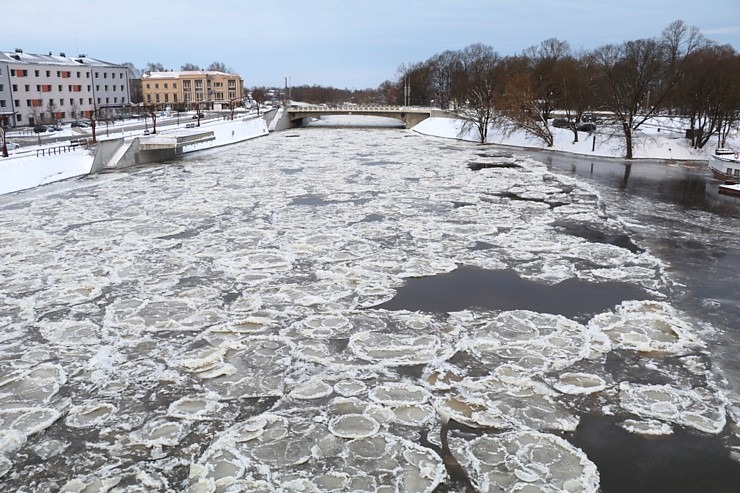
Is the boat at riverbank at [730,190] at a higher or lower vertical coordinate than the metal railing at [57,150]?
lower

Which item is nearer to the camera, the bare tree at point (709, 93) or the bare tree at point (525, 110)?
the bare tree at point (709, 93)

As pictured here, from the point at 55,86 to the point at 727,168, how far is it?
76.8m

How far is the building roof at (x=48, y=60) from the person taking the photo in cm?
7106

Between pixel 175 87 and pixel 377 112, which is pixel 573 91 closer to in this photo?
pixel 377 112

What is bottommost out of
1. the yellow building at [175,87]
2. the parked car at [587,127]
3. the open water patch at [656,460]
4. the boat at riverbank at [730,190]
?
the open water patch at [656,460]

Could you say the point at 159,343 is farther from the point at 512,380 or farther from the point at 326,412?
the point at 512,380

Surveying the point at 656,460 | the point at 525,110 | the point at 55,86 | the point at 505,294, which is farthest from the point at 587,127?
the point at 55,86

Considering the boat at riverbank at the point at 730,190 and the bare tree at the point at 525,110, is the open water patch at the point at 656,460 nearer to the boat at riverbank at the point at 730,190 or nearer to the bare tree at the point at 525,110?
the boat at riverbank at the point at 730,190

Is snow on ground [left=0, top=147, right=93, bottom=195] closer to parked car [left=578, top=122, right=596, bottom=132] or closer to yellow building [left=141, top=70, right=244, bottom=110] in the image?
parked car [left=578, top=122, right=596, bottom=132]

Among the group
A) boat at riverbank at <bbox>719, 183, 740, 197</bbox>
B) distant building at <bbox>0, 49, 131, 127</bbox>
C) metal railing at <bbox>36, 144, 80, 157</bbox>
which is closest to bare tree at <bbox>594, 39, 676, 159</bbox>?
boat at riverbank at <bbox>719, 183, 740, 197</bbox>

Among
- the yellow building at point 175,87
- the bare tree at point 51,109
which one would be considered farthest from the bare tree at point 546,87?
the yellow building at point 175,87

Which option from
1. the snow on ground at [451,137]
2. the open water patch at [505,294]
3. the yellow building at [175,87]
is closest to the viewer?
the open water patch at [505,294]

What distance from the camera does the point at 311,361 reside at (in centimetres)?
878

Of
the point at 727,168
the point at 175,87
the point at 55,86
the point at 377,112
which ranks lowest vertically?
the point at 727,168
